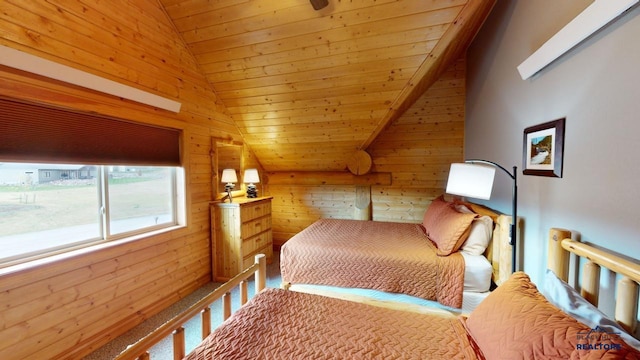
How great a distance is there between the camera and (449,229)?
2.10 meters

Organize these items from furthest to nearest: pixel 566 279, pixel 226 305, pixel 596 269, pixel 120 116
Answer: pixel 120 116 → pixel 226 305 → pixel 566 279 → pixel 596 269

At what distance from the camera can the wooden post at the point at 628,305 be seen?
94cm

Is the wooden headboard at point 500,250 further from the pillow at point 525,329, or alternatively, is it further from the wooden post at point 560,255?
the pillow at point 525,329

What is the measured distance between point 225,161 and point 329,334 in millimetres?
2966

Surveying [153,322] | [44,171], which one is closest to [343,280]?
[153,322]

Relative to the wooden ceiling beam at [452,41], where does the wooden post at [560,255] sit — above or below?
below

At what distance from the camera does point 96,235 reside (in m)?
2.06

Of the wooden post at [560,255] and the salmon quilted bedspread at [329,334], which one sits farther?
the wooden post at [560,255]

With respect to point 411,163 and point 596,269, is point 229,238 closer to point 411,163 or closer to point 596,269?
point 411,163

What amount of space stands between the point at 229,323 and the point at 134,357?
387 millimetres

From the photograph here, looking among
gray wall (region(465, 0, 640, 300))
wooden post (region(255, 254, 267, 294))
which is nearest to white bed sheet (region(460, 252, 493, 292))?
gray wall (region(465, 0, 640, 300))

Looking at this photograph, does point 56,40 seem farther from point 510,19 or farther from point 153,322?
point 510,19

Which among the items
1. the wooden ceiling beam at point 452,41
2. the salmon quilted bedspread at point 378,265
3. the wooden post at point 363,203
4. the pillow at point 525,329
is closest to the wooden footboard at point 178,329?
the salmon quilted bedspread at point 378,265

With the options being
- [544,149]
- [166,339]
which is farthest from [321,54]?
[166,339]
